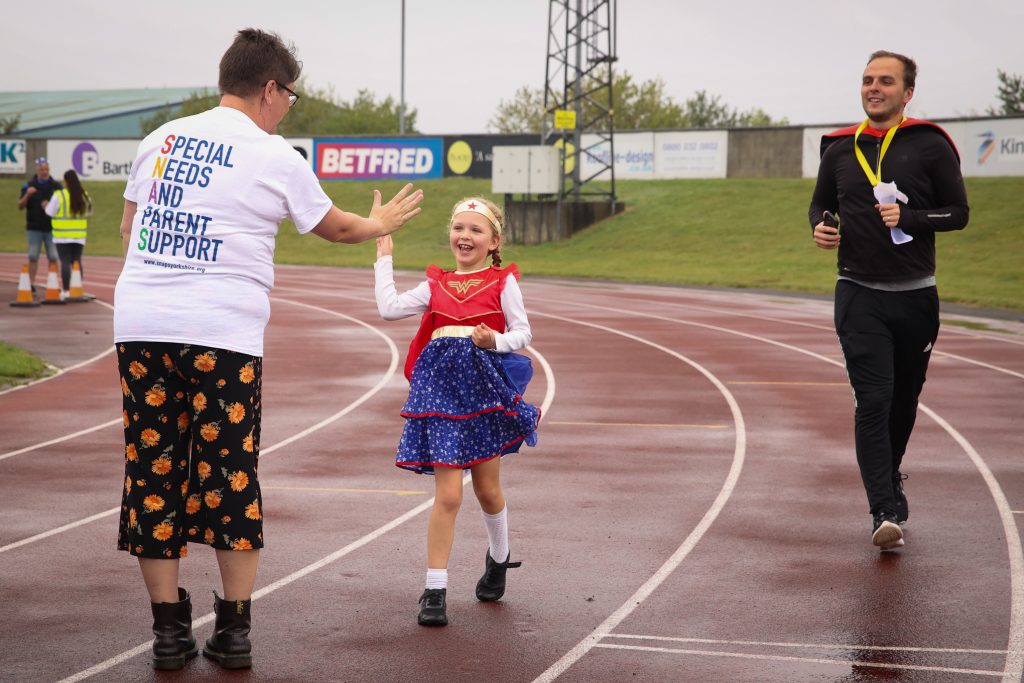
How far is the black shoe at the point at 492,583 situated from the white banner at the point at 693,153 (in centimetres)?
4072

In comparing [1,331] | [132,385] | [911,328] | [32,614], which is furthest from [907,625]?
[1,331]

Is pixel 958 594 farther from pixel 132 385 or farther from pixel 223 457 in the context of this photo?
pixel 132 385

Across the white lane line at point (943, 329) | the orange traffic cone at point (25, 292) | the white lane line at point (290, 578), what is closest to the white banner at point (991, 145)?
the white lane line at point (943, 329)

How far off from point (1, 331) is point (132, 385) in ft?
43.2

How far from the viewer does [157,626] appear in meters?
4.46

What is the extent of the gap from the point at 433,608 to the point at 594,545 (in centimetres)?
152

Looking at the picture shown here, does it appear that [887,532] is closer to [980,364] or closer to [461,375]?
[461,375]

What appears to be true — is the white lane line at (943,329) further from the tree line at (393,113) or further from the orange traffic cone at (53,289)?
the tree line at (393,113)

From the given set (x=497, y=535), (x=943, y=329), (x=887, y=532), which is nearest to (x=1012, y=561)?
(x=887, y=532)

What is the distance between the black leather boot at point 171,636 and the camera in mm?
4410

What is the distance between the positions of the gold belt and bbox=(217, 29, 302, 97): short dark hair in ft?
4.06

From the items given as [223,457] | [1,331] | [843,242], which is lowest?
[1,331]

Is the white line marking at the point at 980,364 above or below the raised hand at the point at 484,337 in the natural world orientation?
below

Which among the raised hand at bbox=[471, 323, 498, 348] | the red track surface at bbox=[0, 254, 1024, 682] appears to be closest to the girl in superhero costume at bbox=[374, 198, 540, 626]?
the raised hand at bbox=[471, 323, 498, 348]
